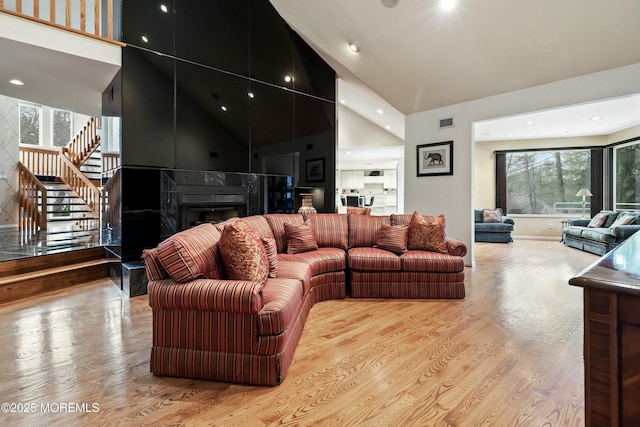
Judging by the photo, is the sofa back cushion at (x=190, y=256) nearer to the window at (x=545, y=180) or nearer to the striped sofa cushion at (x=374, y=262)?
the striped sofa cushion at (x=374, y=262)

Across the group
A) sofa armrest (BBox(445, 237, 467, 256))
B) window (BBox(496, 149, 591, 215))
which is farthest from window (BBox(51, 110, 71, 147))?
window (BBox(496, 149, 591, 215))

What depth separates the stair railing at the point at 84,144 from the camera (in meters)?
8.56

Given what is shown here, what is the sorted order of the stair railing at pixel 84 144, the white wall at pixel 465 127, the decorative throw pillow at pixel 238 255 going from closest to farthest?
the decorative throw pillow at pixel 238 255
the white wall at pixel 465 127
the stair railing at pixel 84 144

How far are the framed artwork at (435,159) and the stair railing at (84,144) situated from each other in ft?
27.0

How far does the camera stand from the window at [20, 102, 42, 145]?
341 inches

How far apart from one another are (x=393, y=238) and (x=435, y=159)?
256 centimetres

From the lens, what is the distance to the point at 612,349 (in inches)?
34.4

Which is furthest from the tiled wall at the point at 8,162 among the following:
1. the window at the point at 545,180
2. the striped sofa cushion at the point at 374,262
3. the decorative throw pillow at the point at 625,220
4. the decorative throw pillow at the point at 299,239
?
the decorative throw pillow at the point at 625,220

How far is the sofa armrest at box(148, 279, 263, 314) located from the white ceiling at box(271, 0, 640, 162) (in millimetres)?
4188

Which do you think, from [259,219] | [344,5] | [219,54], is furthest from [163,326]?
[344,5]

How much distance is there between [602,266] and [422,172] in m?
5.05

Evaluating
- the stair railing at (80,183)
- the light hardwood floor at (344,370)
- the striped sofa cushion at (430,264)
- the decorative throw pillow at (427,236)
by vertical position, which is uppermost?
the stair railing at (80,183)

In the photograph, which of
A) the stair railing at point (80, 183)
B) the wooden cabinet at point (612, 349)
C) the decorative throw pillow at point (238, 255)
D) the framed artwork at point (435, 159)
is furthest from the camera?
the stair railing at point (80, 183)

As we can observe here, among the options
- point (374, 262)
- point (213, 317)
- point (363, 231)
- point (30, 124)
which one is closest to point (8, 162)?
point (30, 124)
